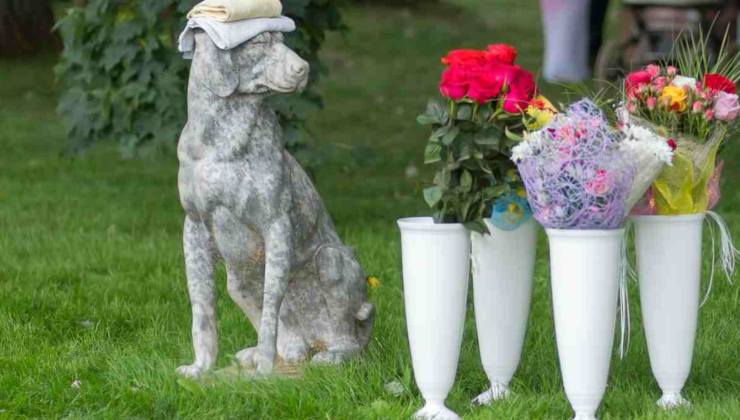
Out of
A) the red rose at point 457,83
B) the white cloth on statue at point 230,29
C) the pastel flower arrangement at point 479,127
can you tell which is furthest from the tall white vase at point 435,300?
the white cloth on statue at point 230,29

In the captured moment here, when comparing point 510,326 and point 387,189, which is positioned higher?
point 510,326

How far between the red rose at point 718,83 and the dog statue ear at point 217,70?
4.87 feet

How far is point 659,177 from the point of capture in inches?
170

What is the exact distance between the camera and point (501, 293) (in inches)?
175

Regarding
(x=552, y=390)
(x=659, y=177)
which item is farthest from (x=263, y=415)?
(x=659, y=177)

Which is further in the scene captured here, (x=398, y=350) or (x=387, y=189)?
(x=387, y=189)

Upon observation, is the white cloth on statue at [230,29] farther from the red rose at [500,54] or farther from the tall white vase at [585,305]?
the tall white vase at [585,305]

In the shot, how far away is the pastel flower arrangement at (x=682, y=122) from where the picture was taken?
4.25m

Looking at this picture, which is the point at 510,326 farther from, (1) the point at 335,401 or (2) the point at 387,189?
(2) the point at 387,189

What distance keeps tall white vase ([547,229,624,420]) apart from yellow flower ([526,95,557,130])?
12.7 inches

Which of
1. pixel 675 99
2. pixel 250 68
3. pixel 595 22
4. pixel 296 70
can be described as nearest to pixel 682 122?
pixel 675 99

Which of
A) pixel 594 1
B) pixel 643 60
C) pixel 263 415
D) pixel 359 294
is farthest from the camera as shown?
pixel 643 60

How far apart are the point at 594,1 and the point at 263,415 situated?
211 inches

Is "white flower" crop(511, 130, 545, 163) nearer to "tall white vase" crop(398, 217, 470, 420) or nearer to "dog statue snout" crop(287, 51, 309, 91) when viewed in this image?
"tall white vase" crop(398, 217, 470, 420)
